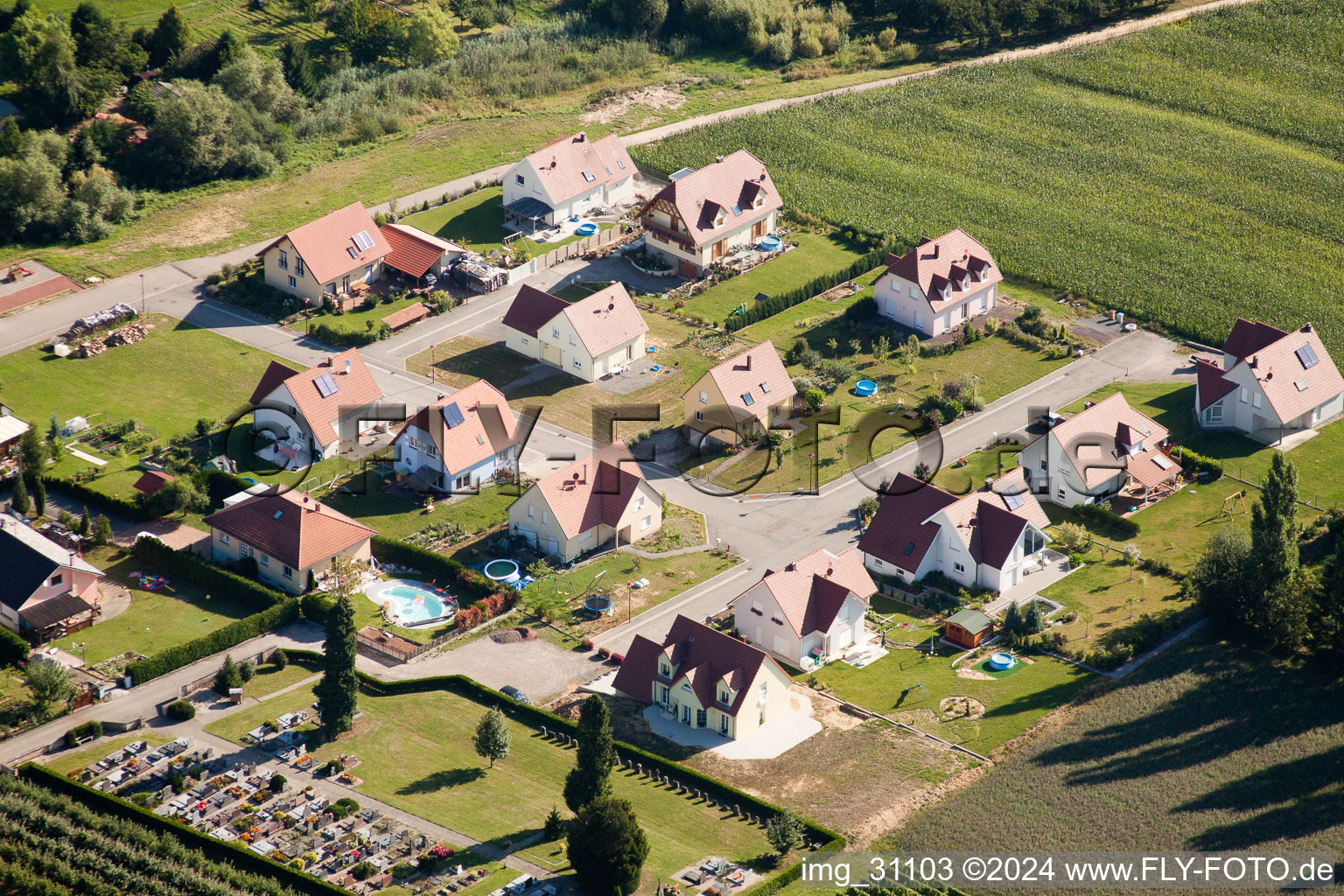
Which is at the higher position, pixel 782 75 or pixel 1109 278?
pixel 782 75

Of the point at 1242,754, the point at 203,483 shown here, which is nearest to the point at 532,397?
the point at 203,483

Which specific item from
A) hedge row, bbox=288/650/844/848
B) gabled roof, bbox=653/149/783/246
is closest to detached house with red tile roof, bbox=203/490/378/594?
hedge row, bbox=288/650/844/848

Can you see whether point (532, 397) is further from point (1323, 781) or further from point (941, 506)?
point (1323, 781)

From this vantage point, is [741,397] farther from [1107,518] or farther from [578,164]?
→ [578,164]

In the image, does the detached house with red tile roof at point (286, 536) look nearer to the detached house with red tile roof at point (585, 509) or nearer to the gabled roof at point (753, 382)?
the detached house with red tile roof at point (585, 509)

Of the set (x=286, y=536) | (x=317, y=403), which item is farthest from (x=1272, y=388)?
(x=286, y=536)

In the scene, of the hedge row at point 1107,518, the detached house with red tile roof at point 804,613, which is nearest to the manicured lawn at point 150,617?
the detached house with red tile roof at point 804,613
